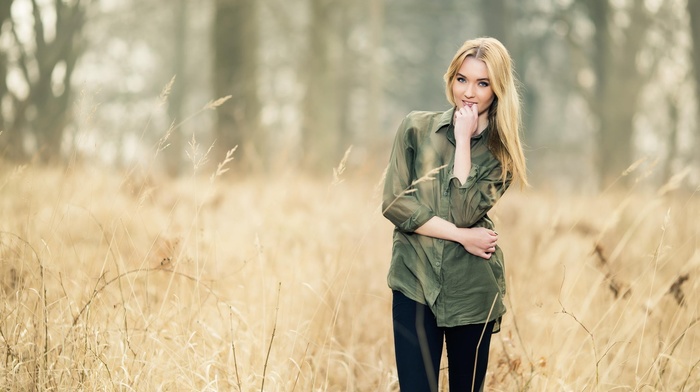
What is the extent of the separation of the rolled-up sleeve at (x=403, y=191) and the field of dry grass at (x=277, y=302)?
1.06ft

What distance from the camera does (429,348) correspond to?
2275 mm

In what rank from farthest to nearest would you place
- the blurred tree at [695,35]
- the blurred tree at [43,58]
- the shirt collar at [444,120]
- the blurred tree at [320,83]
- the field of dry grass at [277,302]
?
the blurred tree at [320,83]
the blurred tree at [695,35]
the blurred tree at [43,58]
the field of dry grass at [277,302]
the shirt collar at [444,120]

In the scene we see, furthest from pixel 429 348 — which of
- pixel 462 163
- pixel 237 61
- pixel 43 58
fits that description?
pixel 43 58

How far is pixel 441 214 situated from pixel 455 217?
57 mm

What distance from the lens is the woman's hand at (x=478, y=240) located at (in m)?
2.25

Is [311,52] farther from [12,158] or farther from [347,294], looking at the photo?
[347,294]

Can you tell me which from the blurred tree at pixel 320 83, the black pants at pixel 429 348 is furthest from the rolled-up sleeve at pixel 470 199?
the blurred tree at pixel 320 83

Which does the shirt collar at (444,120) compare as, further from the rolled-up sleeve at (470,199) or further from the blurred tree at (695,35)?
the blurred tree at (695,35)

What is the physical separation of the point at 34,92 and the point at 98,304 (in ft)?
23.7

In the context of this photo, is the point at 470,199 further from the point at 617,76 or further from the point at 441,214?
the point at 617,76

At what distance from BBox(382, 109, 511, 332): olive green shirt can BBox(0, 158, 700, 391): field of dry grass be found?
0.31 meters

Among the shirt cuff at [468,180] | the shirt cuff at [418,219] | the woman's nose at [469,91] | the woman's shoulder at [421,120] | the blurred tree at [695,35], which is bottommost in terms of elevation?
the shirt cuff at [418,219]

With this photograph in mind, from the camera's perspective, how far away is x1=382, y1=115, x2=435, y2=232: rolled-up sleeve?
7.41 feet

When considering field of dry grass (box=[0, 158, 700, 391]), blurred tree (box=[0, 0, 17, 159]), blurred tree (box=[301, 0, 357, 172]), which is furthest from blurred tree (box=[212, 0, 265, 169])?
field of dry grass (box=[0, 158, 700, 391])
